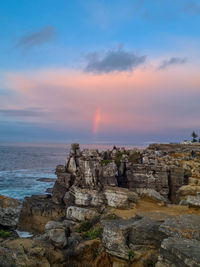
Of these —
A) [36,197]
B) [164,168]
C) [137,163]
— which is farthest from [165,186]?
[36,197]

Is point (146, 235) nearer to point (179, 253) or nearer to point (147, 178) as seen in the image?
point (179, 253)

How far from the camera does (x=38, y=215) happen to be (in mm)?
22781

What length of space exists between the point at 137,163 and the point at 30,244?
20632mm

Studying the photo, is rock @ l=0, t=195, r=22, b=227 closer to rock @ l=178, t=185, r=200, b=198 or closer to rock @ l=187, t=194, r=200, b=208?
rock @ l=187, t=194, r=200, b=208

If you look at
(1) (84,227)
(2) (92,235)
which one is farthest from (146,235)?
(1) (84,227)

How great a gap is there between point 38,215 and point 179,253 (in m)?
20.7

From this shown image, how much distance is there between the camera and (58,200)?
24891 mm

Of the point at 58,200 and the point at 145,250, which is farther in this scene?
the point at 58,200

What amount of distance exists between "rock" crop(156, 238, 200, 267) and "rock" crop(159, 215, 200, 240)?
700 mm

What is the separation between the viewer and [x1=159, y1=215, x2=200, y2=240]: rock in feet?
21.8

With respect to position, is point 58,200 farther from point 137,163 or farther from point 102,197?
point 137,163

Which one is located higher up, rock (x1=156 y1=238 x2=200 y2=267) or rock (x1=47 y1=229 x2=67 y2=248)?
rock (x1=156 y1=238 x2=200 y2=267)

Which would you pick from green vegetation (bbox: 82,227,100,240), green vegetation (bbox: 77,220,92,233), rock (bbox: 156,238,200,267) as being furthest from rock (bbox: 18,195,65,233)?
rock (bbox: 156,238,200,267)

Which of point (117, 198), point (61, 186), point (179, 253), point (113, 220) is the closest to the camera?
point (179, 253)
